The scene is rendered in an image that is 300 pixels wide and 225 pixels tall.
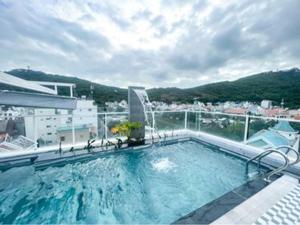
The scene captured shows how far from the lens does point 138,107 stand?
19.9 feet

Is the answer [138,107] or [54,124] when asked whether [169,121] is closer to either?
[138,107]

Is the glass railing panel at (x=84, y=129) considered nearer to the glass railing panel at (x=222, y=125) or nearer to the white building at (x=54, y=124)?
the white building at (x=54, y=124)

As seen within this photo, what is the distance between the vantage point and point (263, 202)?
2.35 meters

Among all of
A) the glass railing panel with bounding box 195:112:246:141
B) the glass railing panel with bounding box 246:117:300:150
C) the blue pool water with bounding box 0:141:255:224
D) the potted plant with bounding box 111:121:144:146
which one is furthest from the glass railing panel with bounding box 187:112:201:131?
the potted plant with bounding box 111:121:144:146

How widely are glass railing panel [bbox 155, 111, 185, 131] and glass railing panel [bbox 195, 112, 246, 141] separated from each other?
827 mm

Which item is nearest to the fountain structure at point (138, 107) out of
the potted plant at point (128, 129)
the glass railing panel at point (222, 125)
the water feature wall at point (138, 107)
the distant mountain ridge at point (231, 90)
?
the water feature wall at point (138, 107)

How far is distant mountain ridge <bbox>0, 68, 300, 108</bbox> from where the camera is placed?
30.9 feet

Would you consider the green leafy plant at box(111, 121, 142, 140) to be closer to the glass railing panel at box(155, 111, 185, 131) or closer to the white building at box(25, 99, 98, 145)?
the white building at box(25, 99, 98, 145)

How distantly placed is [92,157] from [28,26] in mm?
6311

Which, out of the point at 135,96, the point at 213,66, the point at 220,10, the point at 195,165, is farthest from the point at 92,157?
the point at 213,66

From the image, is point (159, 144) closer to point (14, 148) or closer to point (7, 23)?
point (14, 148)

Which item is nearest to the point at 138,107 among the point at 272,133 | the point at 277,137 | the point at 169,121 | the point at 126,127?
the point at 126,127

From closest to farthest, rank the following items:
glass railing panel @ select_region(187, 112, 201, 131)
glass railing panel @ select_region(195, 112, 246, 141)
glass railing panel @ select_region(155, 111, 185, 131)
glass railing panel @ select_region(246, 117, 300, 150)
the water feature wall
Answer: glass railing panel @ select_region(246, 117, 300, 150), glass railing panel @ select_region(195, 112, 246, 141), the water feature wall, glass railing panel @ select_region(155, 111, 185, 131), glass railing panel @ select_region(187, 112, 201, 131)

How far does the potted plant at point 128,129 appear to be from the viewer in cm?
548
